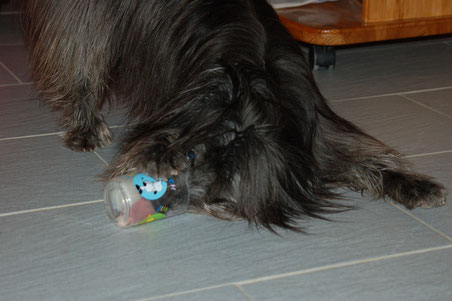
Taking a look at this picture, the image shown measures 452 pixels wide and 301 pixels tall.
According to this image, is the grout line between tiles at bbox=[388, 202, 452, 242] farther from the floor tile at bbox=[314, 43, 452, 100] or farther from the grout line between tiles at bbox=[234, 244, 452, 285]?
the floor tile at bbox=[314, 43, 452, 100]

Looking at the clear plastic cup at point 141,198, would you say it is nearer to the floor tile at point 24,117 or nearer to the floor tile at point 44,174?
the floor tile at point 44,174

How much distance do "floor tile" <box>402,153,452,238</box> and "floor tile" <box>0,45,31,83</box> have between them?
1.74m

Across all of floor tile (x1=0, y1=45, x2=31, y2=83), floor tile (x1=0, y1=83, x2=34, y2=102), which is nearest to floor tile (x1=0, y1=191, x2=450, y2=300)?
floor tile (x1=0, y1=83, x2=34, y2=102)

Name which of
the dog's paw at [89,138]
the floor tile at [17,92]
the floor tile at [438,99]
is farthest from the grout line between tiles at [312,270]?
the floor tile at [17,92]

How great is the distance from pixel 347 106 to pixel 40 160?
3.92 feet

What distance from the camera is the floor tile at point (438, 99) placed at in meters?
3.02

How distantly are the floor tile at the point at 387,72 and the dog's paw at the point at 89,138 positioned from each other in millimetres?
943

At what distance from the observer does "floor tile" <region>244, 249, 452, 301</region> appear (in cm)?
172

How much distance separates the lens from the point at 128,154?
203 centimetres

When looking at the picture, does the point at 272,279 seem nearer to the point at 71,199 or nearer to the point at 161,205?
the point at 161,205

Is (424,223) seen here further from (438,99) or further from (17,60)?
(17,60)

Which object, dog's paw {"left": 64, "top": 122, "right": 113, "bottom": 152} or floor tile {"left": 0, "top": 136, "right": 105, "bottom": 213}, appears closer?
floor tile {"left": 0, "top": 136, "right": 105, "bottom": 213}

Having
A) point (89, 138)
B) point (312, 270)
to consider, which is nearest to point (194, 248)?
point (312, 270)

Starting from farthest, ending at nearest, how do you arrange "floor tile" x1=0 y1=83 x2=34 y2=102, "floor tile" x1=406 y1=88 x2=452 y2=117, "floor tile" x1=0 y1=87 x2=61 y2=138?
"floor tile" x1=0 y1=83 x2=34 y2=102 < "floor tile" x1=406 y1=88 x2=452 y2=117 < "floor tile" x1=0 y1=87 x2=61 y2=138
